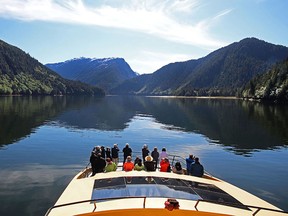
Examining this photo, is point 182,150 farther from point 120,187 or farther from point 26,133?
point 120,187

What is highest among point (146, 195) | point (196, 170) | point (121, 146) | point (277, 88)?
point (277, 88)

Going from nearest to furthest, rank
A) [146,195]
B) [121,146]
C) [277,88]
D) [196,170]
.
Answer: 1. [146,195]
2. [196,170]
3. [121,146]
4. [277,88]

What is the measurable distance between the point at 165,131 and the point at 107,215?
57332mm

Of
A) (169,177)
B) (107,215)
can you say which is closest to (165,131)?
(169,177)

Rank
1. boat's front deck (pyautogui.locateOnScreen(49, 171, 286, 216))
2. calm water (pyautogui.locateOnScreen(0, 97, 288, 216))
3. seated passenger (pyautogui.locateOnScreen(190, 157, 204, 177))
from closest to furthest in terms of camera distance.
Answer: boat's front deck (pyautogui.locateOnScreen(49, 171, 286, 216)), seated passenger (pyautogui.locateOnScreen(190, 157, 204, 177)), calm water (pyautogui.locateOnScreen(0, 97, 288, 216))

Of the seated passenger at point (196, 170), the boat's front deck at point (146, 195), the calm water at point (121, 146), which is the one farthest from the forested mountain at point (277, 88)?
the boat's front deck at point (146, 195)

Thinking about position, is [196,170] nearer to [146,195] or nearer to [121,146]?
[146,195]

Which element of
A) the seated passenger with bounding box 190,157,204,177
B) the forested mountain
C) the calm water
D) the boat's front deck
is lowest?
the calm water

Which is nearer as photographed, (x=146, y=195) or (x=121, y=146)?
(x=146, y=195)

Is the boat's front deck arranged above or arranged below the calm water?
above

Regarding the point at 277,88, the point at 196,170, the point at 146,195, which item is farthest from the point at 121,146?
the point at 277,88

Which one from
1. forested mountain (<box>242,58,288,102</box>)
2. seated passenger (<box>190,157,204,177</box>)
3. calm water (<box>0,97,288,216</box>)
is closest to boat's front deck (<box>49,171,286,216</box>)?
seated passenger (<box>190,157,204,177</box>)

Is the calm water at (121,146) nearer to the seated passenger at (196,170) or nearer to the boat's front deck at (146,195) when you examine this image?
the seated passenger at (196,170)

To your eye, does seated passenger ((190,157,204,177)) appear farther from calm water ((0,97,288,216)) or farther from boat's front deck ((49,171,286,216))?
calm water ((0,97,288,216))
